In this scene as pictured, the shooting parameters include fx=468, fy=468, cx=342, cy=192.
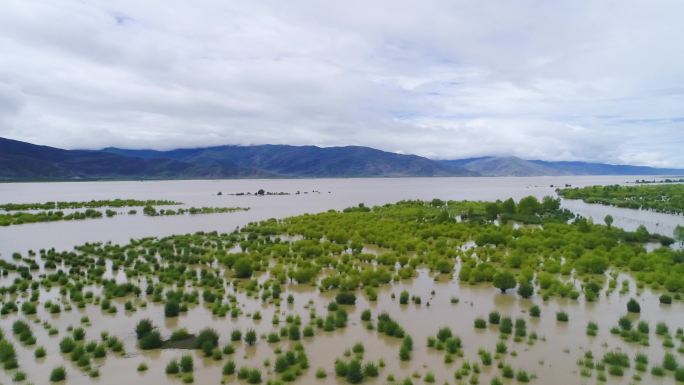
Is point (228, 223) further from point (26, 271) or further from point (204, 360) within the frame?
point (204, 360)

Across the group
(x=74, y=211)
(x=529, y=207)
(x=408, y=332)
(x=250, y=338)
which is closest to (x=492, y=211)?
(x=529, y=207)

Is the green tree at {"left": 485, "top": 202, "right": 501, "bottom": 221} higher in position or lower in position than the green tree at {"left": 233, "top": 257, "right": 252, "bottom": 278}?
higher

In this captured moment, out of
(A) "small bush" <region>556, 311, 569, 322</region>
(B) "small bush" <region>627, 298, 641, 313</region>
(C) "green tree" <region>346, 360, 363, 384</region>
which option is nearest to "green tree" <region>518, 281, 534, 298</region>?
(A) "small bush" <region>556, 311, 569, 322</region>

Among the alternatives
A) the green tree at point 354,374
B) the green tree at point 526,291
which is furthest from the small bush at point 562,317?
the green tree at point 354,374

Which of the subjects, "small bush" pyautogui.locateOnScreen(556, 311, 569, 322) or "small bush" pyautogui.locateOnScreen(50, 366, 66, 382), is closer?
"small bush" pyautogui.locateOnScreen(50, 366, 66, 382)

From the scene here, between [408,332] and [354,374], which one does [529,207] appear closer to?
[408,332]

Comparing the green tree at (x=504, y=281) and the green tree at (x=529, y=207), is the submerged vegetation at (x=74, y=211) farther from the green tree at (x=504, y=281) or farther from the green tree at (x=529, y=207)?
the green tree at (x=504, y=281)

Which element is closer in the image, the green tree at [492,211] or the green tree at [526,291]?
the green tree at [526,291]

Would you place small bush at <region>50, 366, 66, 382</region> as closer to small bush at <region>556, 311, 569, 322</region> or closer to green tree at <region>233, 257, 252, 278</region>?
green tree at <region>233, 257, 252, 278</region>
